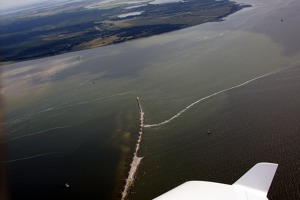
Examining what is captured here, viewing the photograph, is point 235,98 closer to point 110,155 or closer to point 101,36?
point 110,155

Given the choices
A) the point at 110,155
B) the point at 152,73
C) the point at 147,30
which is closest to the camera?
the point at 110,155

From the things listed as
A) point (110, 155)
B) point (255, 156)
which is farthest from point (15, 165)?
point (255, 156)

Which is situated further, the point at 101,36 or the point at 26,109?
the point at 101,36

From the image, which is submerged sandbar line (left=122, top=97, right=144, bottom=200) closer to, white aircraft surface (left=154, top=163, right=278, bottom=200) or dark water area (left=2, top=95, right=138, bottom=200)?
dark water area (left=2, top=95, right=138, bottom=200)

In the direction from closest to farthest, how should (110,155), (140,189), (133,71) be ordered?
1. (140,189)
2. (110,155)
3. (133,71)

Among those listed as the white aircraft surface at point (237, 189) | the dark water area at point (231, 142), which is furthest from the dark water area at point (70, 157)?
the white aircraft surface at point (237, 189)

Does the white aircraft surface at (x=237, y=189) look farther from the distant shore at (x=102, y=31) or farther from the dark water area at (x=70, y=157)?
the distant shore at (x=102, y=31)
